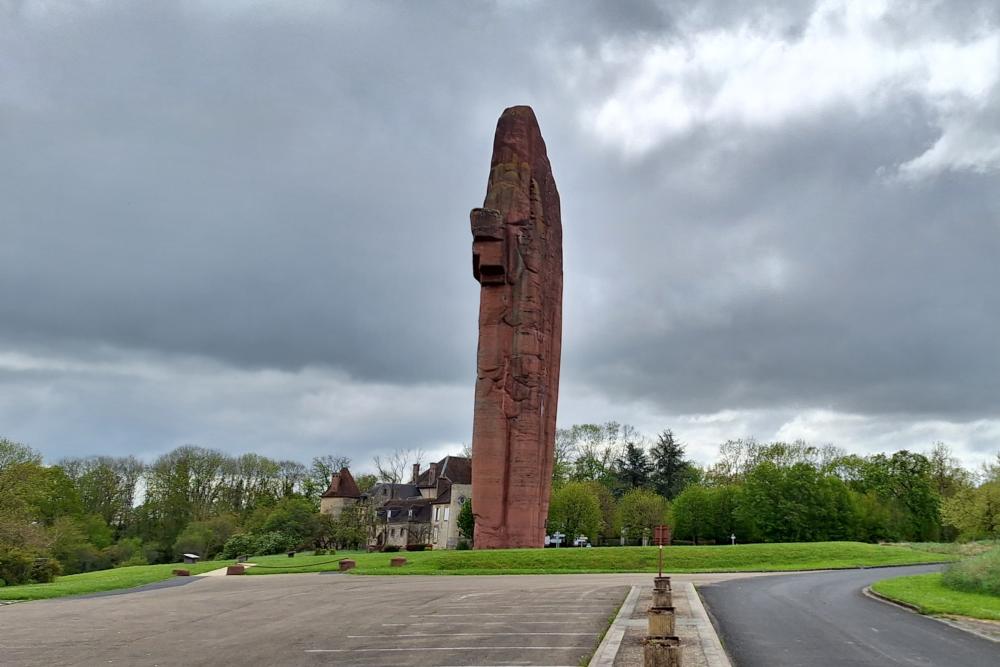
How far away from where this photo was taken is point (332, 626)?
46.3ft

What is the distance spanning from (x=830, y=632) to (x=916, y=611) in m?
4.37

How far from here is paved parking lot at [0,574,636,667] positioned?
36.0 feet

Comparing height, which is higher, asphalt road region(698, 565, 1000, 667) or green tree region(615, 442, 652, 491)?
green tree region(615, 442, 652, 491)

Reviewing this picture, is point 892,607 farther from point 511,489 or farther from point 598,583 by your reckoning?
point 511,489

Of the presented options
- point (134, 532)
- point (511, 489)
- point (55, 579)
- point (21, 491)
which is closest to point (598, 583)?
point (511, 489)

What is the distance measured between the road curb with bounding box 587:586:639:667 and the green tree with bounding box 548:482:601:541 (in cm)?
4454

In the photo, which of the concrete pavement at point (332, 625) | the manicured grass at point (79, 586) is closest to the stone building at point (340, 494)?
the manicured grass at point (79, 586)

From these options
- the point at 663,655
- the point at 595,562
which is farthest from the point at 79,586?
the point at 663,655

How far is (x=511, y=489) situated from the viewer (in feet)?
107

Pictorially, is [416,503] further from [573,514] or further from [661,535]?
[661,535]

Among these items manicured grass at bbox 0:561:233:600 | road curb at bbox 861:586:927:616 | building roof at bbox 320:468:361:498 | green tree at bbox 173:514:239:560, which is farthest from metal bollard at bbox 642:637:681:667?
building roof at bbox 320:468:361:498

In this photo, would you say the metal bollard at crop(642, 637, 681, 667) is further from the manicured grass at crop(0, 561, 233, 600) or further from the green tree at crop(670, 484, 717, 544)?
the green tree at crop(670, 484, 717, 544)

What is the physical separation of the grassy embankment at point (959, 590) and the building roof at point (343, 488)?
2433 inches

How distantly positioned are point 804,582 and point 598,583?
6.83m
